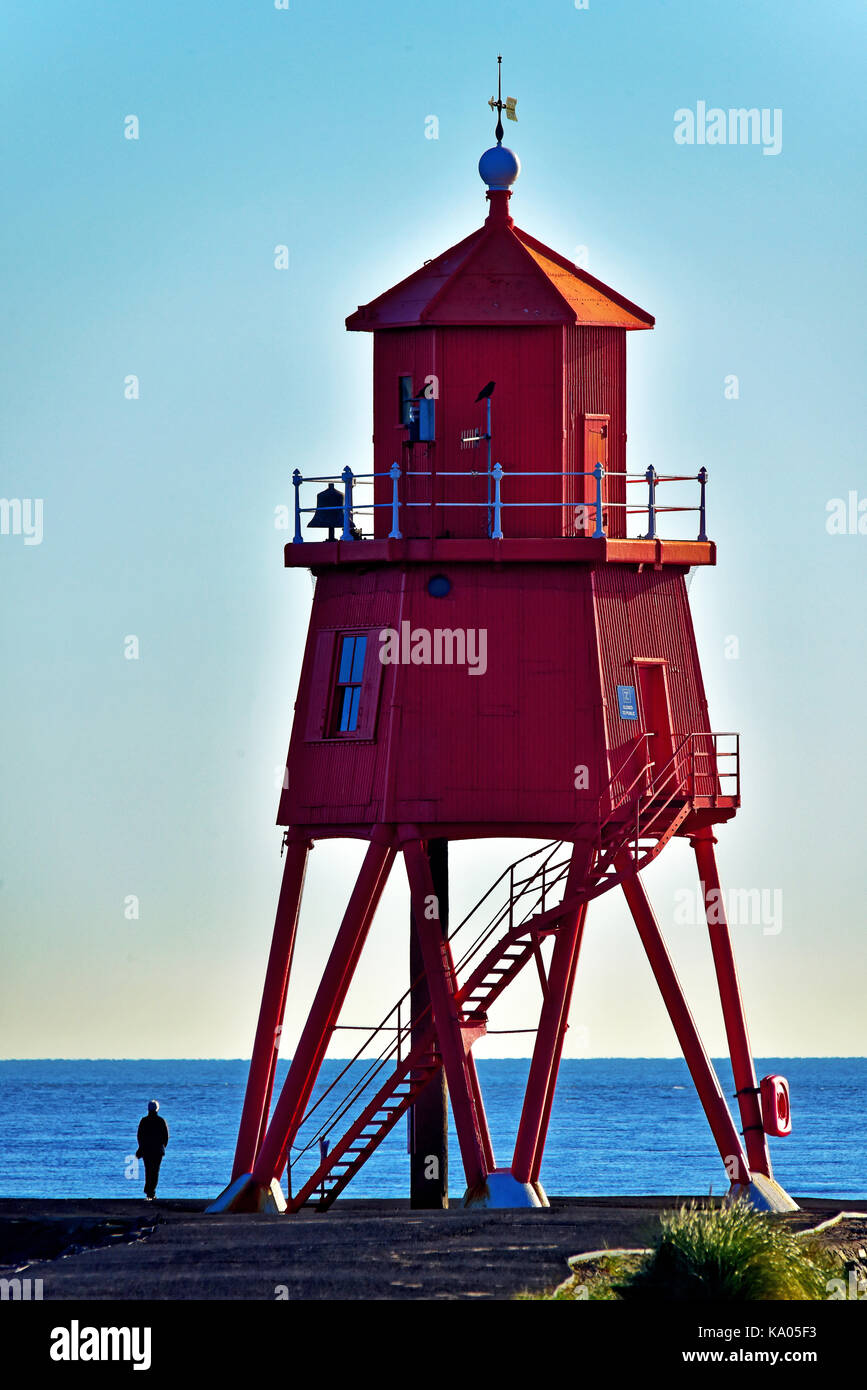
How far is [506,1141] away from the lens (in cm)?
12581

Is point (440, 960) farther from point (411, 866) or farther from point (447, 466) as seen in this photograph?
point (447, 466)

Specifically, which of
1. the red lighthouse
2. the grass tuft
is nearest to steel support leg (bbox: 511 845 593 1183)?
the red lighthouse

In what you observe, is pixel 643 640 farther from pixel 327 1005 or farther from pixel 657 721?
pixel 327 1005

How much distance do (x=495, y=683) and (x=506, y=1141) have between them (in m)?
82.5

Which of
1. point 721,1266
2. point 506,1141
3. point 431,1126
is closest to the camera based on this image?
point 721,1266

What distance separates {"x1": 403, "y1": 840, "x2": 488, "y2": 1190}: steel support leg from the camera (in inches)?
1738

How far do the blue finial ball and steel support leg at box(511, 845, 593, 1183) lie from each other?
10066 mm

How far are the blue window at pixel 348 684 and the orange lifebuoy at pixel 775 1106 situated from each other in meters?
7.91

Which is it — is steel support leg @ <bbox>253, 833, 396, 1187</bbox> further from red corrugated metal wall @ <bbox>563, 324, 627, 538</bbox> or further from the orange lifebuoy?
the orange lifebuoy

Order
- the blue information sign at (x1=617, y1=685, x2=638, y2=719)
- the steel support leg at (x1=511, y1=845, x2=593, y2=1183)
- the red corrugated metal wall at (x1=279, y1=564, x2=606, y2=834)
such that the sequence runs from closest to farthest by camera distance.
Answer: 1. the steel support leg at (x1=511, y1=845, x2=593, y2=1183)
2. the red corrugated metal wall at (x1=279, y1=564, x2=606, y2=834)
3. the blue information sign at (x1=617, y1=685, x2=638, y2=719)

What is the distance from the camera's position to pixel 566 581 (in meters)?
45.6

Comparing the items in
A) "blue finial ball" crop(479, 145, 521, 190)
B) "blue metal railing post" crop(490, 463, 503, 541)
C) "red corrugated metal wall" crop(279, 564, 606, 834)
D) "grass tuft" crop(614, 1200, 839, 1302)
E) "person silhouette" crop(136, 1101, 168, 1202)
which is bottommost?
"grass tuft" crop(614, 1200, 839, 1302)

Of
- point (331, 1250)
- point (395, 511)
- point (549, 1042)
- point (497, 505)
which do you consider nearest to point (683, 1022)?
point (549, 1042)
